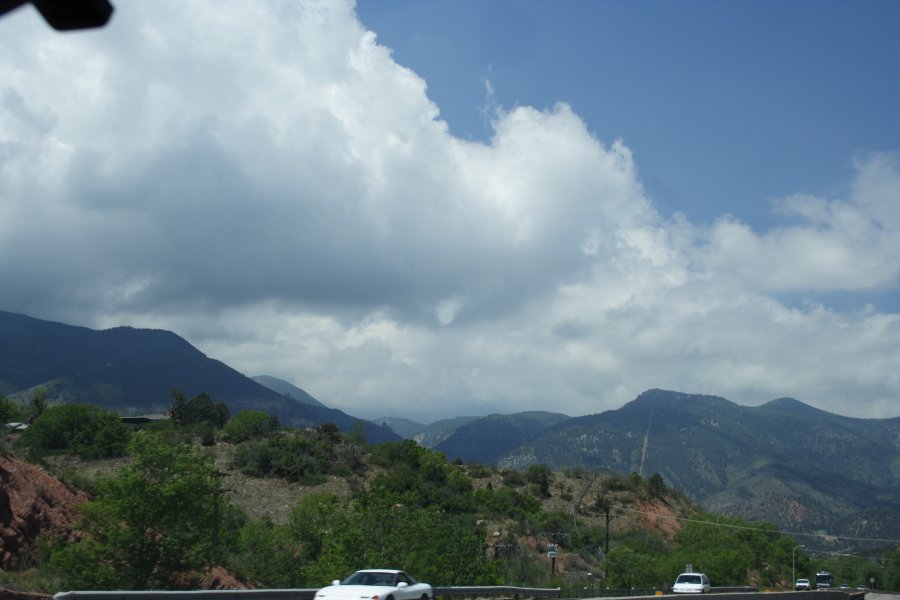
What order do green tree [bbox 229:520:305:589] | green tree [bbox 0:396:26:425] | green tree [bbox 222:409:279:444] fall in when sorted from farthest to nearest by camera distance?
green tree [bbox 222:409:279:444], green tree [bbox 0:396:26:425], green tree [bbox 229:520:305:589]

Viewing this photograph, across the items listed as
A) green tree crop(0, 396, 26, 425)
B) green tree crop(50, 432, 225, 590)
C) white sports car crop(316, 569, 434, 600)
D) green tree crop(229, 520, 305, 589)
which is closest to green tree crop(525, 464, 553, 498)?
green tree crop(229, 520, 305, 589)

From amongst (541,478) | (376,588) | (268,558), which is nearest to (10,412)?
(268,558)

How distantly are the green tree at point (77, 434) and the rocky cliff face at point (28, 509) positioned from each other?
137 feet

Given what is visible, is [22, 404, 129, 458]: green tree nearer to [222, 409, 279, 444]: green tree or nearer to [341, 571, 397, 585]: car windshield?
[222, 409, 279, 444]: green tree

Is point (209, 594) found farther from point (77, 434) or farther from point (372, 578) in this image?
point (77, 434)

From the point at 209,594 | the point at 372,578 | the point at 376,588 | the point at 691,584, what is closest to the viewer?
the point at 209,594

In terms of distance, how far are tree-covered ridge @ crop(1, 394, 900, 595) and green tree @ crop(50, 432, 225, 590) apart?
56mm

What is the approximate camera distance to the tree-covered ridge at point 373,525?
33406mm

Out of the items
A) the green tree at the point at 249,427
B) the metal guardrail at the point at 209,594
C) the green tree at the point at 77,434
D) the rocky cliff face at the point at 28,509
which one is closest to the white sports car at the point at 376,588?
the metal guardrail at the point at 209,594

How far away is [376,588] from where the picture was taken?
66.5ft

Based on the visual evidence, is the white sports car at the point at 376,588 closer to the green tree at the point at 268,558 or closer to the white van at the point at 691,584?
the green tree at the point at 268,558

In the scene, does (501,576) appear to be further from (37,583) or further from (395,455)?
(395,455)

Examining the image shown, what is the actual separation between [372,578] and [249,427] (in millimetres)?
85846

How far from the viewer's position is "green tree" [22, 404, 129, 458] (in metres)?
83.4
